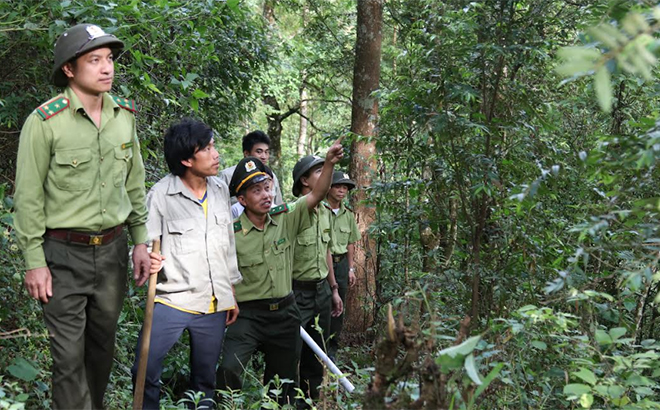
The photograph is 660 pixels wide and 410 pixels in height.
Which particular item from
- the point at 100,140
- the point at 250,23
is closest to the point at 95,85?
the point at 100,140

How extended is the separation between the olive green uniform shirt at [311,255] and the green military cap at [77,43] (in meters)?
2.82

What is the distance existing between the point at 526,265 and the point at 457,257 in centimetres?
95

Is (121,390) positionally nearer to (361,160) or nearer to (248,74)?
(361,160)

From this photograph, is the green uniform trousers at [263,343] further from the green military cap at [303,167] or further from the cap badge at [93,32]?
the cap badge at [93,32]

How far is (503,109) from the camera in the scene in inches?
196

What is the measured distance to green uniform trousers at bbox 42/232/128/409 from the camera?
3357 millimetres

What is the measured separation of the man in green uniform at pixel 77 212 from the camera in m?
3.33

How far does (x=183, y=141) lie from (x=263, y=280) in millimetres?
1191

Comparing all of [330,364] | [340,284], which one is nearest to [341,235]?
[340,284]

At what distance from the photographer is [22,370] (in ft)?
11.8

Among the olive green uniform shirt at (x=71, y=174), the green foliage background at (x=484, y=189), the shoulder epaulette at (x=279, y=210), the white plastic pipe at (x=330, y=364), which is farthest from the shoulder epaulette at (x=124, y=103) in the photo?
the white plastic pipe at (x=330, y=364)

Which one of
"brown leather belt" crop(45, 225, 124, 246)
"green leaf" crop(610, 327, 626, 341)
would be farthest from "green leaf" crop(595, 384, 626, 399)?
"brown leather belt" crop(45, 225, 124, 246)

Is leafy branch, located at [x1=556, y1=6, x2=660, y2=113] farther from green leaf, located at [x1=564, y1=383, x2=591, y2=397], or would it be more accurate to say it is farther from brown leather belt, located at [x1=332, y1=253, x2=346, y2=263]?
brown leather belt, located at [x1=332, y1=253, x2=346, y2=263]

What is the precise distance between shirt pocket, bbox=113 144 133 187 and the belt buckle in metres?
0.32
